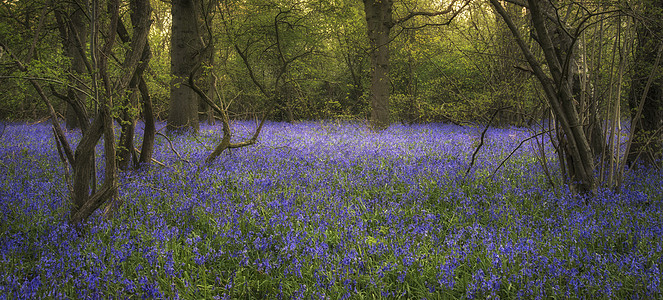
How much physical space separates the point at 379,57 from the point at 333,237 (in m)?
10.8

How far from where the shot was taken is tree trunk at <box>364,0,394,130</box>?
43.4ft

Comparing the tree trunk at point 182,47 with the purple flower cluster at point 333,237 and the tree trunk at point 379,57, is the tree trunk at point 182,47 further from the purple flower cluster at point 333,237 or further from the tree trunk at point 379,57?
the tree trunk at point 379,57

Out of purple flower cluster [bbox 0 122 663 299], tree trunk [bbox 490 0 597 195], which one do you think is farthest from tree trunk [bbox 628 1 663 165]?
tree trunk [bbox 490 0 597 195]

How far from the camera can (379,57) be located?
13344 mm

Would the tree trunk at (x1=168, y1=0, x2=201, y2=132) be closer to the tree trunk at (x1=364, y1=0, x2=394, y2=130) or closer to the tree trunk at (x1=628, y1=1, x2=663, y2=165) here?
the tree trunk at (x1=364, y1=0, x2=394, y2=130)

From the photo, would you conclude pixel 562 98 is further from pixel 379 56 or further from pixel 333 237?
pixel 379 56

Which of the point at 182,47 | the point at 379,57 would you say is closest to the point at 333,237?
the point at 182,47

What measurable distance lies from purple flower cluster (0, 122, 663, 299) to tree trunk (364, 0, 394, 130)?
25.3 ft

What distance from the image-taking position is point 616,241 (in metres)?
3.34

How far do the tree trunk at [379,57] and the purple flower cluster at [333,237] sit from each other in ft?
25.3

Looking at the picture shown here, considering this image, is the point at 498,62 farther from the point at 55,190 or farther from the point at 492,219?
the point at 55,190

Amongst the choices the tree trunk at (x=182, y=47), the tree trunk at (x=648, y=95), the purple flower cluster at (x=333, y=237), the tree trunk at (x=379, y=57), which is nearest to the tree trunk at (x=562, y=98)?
the purple flower cluster at (x=333, y=237)

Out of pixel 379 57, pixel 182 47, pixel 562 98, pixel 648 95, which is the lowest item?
pixel 562 98

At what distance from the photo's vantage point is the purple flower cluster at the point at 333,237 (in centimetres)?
265
